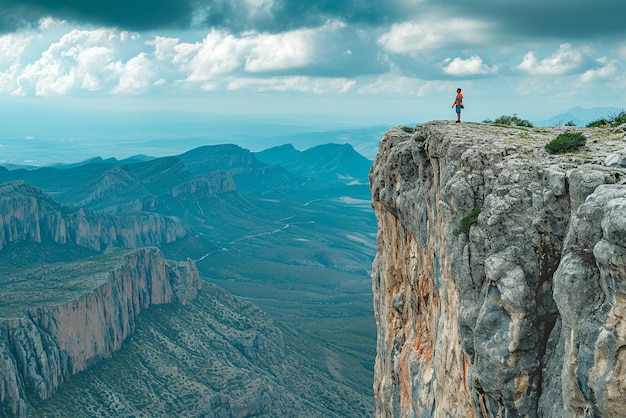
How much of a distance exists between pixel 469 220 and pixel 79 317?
8856cm

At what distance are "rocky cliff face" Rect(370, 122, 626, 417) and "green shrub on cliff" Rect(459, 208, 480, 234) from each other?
0.07 meters

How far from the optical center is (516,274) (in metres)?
17.6

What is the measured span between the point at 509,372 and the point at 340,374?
103824mm

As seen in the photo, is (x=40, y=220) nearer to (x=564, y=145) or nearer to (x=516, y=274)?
(x=564, y=145)

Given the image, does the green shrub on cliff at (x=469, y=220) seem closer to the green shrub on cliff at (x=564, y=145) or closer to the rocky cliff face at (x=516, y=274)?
the rocky cliff face at (x=516, y=274)

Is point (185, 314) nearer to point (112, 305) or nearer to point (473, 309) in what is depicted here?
point (112, 305)

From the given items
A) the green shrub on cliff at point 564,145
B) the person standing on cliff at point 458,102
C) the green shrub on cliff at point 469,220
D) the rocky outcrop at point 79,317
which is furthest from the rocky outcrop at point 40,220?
the green shrub on cliff at point 564,145

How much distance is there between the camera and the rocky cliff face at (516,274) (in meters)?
14.4

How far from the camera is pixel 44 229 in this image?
175625mm

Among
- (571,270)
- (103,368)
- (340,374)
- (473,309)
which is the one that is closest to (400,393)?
(473,309)

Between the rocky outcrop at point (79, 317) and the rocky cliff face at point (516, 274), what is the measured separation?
2787 inches

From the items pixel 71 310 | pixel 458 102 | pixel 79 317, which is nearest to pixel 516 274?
pixel 458 102

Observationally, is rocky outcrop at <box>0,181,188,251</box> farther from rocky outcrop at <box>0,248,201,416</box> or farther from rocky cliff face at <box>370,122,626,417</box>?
rocky cliff face at <box>370,122,626,417</box>

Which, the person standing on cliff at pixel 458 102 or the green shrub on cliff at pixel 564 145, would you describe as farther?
the person standing on cliff at pixel 458 102
